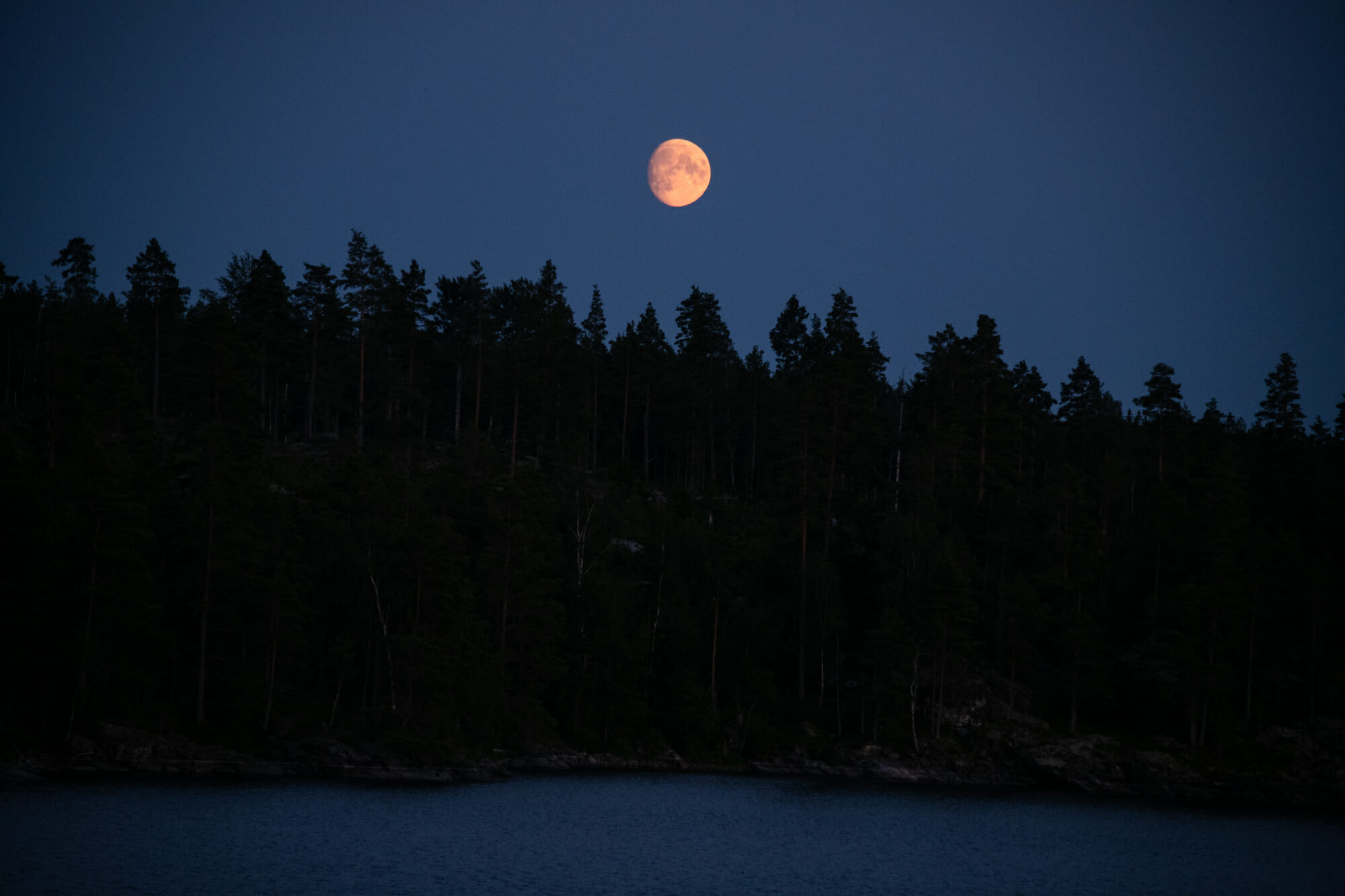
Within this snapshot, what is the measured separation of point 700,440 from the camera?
362 ft

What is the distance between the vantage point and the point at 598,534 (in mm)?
80375

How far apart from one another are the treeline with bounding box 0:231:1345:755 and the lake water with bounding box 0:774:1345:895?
10.1 metres

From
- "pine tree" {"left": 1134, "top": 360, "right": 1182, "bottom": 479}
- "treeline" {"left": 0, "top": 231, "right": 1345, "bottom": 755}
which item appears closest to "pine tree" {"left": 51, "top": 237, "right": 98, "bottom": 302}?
"treeline" {"left": 0, "top": 231, "right": 1345, "bottom": 755}

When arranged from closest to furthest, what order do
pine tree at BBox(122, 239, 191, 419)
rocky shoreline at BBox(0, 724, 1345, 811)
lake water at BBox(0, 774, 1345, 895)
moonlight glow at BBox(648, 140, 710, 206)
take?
lake water at BBox(0, 774, 1345, 895) → rocky shoreline at BBox(0, 724, 1345, 811) → pine tree at BBox(122, 239, 191, 419) → moonlight glow at BBox(648, 140, 710, 206)

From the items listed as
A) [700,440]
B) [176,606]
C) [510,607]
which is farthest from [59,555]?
[700,440]

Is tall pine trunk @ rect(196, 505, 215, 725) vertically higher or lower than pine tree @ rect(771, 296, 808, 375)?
lower

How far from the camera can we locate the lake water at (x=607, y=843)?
34.2 m

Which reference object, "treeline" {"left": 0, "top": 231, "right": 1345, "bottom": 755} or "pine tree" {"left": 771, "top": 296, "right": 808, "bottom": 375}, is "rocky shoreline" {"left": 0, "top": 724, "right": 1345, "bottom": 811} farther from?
"pine tree" {"left": 771, "top": 296, "right": 808, "bottom": 375}

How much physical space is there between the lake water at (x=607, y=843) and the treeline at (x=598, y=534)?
10120mm

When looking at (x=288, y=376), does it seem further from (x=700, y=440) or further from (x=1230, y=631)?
(x=1230, y=631)

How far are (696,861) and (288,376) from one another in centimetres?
7081

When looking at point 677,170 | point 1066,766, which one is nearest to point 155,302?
point 677,170

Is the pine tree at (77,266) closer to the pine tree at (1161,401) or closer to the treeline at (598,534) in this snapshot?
the treeline at (598,534)

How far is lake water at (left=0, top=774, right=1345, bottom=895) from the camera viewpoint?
34.2 metres
